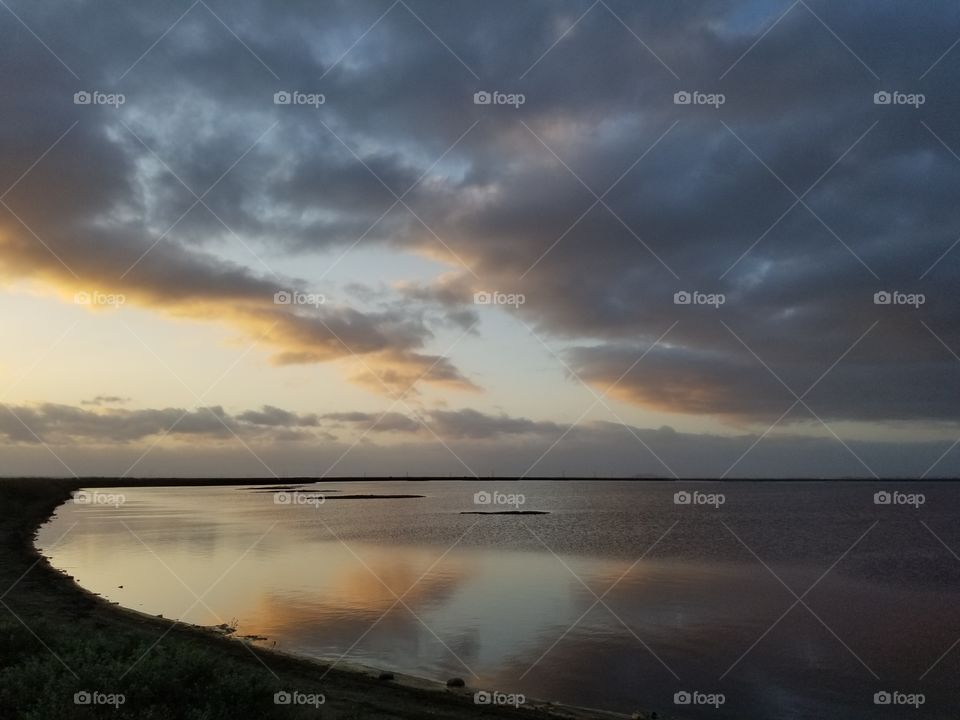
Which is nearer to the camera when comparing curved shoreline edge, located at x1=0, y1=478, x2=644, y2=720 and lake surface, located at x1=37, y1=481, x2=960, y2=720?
curved shoreline edge, located at x1=0, y1=478, x2=644, y2=720

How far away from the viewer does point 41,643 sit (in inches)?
543

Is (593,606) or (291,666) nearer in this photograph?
(291,666)

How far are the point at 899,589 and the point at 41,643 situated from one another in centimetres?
4199

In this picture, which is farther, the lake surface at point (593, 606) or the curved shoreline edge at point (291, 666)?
the lake surface at point (593, 606)

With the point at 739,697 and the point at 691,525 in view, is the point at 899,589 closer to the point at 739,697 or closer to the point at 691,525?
the point at 739,697

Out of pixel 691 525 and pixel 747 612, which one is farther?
pixel 691 525

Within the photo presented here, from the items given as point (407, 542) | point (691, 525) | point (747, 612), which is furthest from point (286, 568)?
point (691, 525)

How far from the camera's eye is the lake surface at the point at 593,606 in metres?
20.3

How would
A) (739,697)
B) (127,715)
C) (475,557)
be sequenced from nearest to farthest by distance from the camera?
(127,715), (739,697), (475,557)

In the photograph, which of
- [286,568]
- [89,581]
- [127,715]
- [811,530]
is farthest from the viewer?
[811,530]

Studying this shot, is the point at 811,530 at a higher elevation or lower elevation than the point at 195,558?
higher

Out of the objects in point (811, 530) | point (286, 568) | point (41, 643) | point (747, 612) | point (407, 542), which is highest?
point (811, 530)

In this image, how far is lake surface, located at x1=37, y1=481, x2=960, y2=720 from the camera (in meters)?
20.3

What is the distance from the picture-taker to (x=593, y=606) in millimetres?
31359
